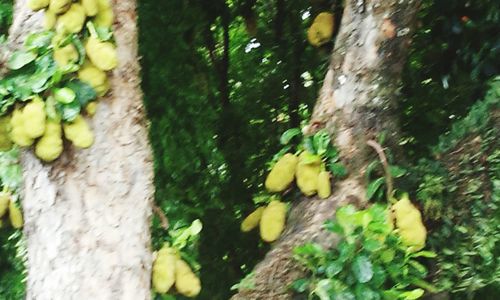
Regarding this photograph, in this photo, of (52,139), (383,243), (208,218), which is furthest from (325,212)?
(208,218)

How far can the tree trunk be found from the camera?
1.67 metres

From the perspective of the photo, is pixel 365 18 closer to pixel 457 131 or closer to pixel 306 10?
pixel 457 131

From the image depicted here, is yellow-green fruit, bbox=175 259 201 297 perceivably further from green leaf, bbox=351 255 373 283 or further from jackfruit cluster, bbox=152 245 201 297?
green leaf, bbox=351 255 373 283

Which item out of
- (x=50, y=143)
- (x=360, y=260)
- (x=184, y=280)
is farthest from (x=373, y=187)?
(x=50, y=143)

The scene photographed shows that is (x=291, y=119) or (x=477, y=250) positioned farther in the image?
(x=291, y=119)

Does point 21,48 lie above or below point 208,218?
above

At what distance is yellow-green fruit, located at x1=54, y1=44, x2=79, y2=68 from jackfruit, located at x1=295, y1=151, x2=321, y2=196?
0.63 meters

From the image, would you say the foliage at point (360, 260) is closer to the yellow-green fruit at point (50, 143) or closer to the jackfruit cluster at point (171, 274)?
the jackfruit cluster at point (171, 274)

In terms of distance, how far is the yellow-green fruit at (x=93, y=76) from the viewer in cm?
131

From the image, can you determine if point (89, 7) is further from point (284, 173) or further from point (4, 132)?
point (284, 173)

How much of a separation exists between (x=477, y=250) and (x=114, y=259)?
0.98 m

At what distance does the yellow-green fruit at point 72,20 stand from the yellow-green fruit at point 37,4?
0.04 meters

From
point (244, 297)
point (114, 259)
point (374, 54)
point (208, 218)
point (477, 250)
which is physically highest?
point (114, 259)

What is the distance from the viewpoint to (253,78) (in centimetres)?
319
